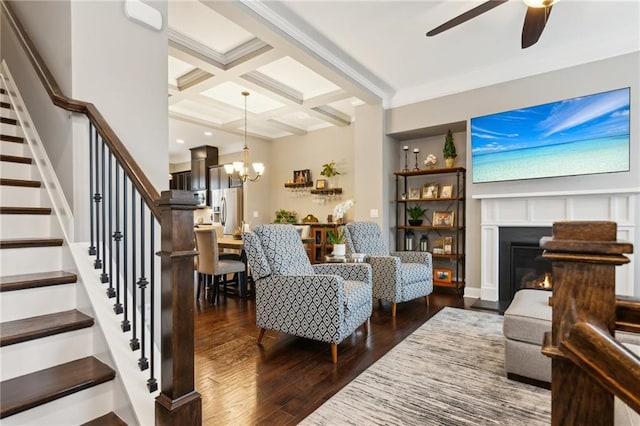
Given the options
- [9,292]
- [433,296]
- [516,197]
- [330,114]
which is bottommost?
[433,296]

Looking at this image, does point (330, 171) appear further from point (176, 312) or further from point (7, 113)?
point (176, 312)

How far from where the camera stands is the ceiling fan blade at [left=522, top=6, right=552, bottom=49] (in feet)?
7.95

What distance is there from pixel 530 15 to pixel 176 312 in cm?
311

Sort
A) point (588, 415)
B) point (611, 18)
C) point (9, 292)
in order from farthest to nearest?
point (611, 18) < point (9, 292) < point (588, 415)

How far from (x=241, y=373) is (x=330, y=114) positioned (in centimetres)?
471

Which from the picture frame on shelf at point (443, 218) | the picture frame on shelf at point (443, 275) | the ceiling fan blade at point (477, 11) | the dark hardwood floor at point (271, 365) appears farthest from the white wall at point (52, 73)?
the picture frame on shelf at point (443, 275)

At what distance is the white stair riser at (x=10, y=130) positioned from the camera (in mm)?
2407

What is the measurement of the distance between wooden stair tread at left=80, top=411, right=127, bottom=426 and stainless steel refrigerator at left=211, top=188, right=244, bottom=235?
5.77m

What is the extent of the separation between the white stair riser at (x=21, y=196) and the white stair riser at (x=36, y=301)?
0.73m

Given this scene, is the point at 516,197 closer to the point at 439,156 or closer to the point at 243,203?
the point at 439,156

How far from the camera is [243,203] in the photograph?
23.0ft

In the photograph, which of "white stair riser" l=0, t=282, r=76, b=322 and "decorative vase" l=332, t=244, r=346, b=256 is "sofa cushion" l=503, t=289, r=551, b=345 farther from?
"white stair riser" l=0, t=282, r=76, b=322

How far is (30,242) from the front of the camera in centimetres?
173

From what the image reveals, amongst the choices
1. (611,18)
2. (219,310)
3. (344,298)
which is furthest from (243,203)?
(611,18)
